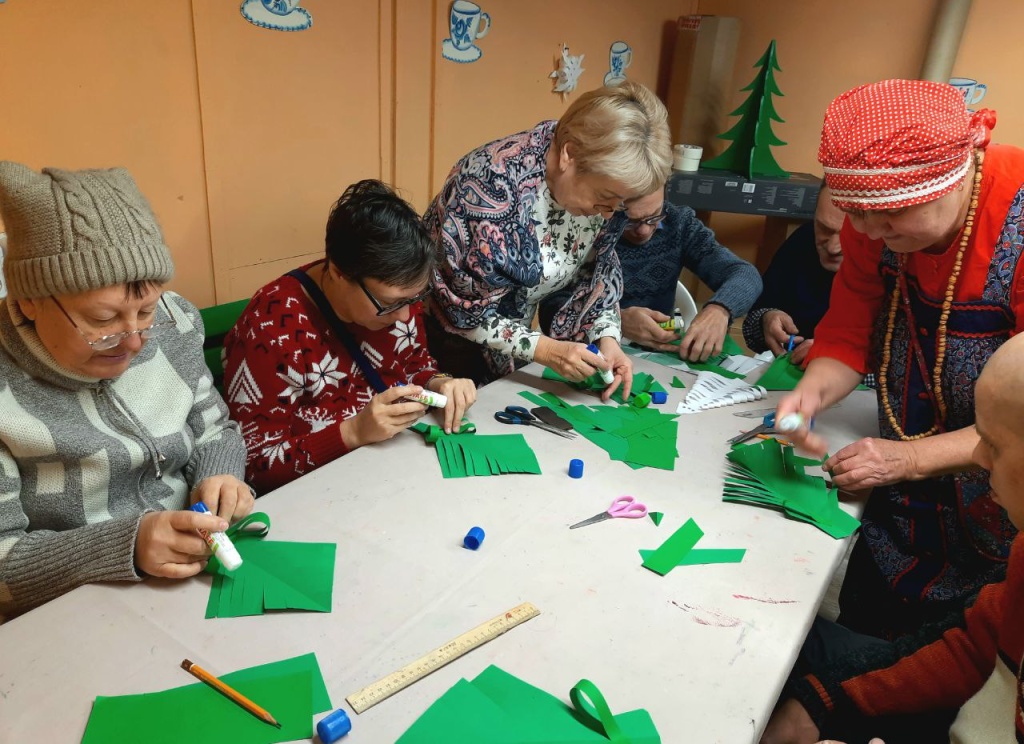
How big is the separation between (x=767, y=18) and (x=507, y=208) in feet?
12.6

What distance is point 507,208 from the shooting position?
207 centimetres

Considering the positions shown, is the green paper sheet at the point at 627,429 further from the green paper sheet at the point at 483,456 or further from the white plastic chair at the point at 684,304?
the white plastic chair at the point at 684,304

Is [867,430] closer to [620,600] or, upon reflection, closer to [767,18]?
[620,600]

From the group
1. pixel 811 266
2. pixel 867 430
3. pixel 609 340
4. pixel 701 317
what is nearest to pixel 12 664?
pixel 609 340

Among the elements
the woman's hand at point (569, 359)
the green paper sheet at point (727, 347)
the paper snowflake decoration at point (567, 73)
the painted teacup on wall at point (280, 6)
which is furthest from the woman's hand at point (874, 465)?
the paper snowflake decoration at point (567, 73)

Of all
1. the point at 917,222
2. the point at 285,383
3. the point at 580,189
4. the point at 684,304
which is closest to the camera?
the point at 917,222

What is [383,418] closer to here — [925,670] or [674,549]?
[674,549]

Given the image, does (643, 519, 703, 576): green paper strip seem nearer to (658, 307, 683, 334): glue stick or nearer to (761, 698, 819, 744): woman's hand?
(761, 698, 819, 744): woman's hand

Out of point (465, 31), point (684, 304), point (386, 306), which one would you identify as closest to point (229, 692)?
point (386, 306)

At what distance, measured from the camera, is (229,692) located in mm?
1018

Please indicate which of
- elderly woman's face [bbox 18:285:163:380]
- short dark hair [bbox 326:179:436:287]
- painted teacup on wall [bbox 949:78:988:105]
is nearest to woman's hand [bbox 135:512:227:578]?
elderly woman's face [bbox 18:285:163:380]

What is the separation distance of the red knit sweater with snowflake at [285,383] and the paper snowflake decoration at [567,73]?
269 cm

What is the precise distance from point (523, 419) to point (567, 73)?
278cm

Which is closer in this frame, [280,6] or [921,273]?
[921,273]
